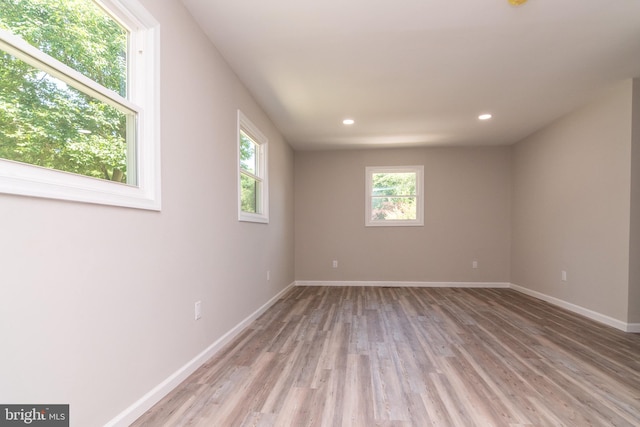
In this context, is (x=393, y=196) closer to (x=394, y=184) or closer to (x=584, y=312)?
(x=394, y=184)

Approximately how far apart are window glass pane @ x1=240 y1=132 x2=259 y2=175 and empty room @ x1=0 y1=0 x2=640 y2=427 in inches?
1.4

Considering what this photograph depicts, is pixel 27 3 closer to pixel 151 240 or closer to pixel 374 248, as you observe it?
pixel 151 240

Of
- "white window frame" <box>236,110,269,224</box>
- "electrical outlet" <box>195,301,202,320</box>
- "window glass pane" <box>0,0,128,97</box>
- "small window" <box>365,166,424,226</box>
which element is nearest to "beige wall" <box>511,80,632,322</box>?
"small window" <box>365,166,424,226</box>

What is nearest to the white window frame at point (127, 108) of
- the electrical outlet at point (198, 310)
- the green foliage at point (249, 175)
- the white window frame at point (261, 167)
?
the electrical outlet at point (198, 310)

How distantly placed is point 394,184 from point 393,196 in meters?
0.22

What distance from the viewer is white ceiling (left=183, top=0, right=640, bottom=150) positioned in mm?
2066

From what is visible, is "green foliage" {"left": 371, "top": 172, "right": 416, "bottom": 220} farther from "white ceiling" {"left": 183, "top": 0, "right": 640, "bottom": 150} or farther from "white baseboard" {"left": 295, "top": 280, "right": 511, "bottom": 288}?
"white ceiling" {"left": 183, "top": 0, "right": 640, "bottom": 150}

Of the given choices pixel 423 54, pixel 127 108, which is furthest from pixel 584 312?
pixel 127 108

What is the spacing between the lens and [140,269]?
1610 millimetres

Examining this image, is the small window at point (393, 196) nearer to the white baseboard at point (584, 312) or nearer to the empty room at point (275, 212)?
the empty room at point (275, 212)

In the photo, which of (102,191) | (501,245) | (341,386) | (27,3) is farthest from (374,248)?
(27,3)

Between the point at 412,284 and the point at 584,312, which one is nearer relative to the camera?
the point at 584,312

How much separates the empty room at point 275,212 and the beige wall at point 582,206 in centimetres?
3

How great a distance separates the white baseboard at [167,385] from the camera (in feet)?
4.88
